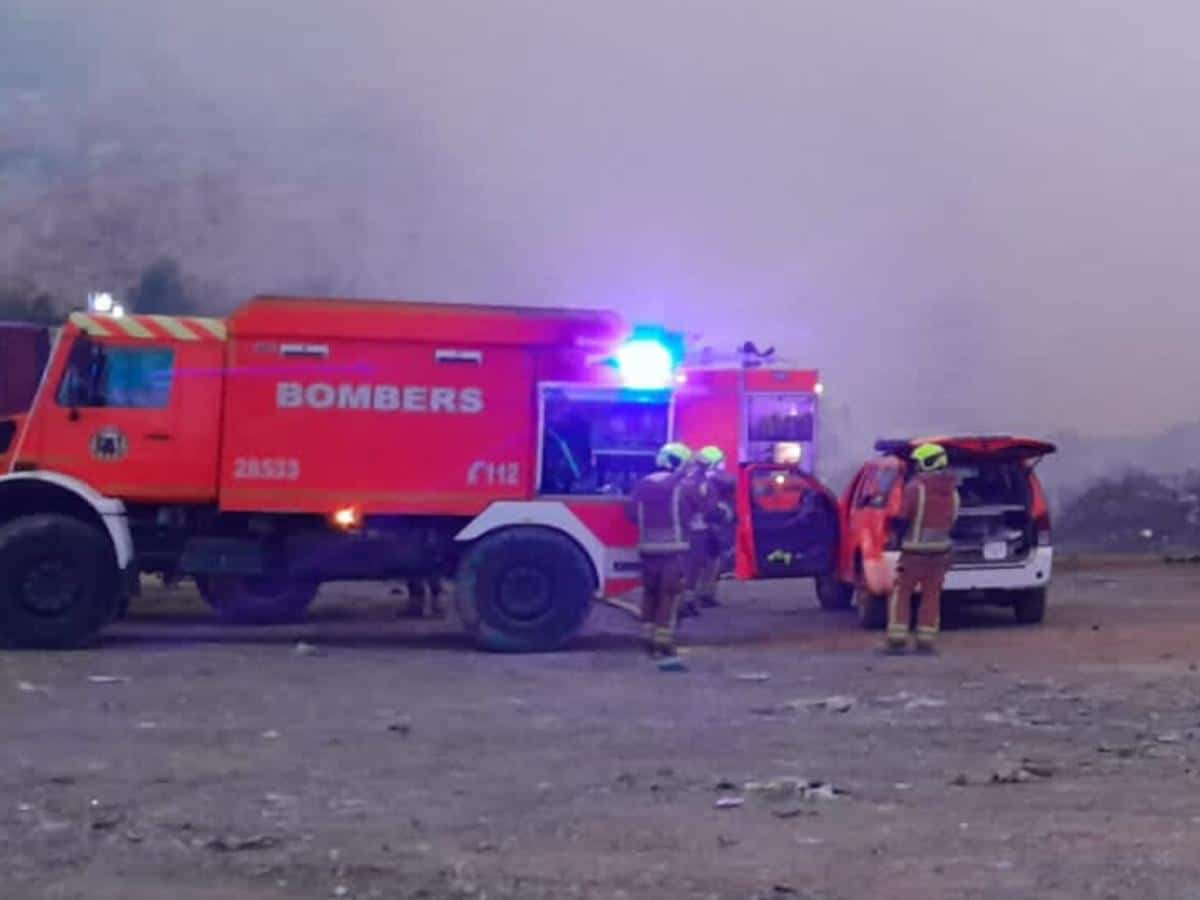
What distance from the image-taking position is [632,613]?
14.5 metres

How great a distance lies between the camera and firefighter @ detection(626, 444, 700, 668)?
41.5ft

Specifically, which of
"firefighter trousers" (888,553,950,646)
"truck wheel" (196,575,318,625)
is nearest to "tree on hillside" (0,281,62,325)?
"truck wheel" (196,575,318,625)

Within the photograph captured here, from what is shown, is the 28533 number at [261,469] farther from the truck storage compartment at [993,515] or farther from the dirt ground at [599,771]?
the truck storage compartment at [993,515]

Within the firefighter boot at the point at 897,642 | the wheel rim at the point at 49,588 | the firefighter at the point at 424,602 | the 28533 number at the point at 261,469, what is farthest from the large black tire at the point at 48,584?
the firefighter boot at the point at 897,642

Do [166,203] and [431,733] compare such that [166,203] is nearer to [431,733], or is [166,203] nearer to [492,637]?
[492,637]

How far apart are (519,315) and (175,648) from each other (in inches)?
121

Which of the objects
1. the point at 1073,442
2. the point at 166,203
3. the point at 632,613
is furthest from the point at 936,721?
the point at 1073,442

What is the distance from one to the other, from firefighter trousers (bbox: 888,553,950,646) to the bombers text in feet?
9.66

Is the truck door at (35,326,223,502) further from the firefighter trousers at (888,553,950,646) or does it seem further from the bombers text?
the firefighter trousers at (888,553,950,646)

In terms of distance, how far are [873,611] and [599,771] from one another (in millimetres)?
7066

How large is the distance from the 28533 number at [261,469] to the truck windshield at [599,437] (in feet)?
5.40

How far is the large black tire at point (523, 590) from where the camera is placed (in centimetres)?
1295

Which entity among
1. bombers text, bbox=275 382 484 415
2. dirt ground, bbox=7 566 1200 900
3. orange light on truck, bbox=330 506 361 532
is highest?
bombers text, bbox=275 382 484 415

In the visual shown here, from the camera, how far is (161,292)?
70.1 ft
